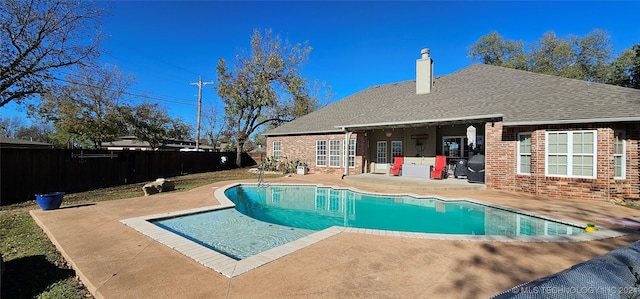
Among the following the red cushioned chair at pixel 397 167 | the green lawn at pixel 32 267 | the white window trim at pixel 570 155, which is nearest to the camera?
the green lawn at pixel 32 267

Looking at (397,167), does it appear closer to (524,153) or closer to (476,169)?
(476,169)

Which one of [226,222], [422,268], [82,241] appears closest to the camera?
[422,268]

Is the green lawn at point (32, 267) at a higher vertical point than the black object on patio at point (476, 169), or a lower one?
Answer: lower

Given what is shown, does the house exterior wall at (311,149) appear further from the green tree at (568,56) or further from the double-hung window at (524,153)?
the green tree at (568,56)

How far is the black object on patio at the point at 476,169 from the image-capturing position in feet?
38.3

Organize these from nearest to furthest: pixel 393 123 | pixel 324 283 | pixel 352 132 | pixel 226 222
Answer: pixel 324 283
pixel 226 222
pixel 393 123
pixel 352 132

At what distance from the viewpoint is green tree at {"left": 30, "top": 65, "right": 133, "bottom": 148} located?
72.9ft

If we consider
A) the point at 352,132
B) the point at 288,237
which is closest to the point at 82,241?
the point at 288,237

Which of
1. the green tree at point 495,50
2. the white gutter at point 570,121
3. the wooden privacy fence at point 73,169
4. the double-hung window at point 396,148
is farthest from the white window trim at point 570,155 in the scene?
the green tree at point 495,50

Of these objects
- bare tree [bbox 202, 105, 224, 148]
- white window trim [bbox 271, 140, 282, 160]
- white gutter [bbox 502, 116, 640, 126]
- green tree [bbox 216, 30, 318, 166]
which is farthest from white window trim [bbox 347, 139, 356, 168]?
bare tree [bbox 202, 105, 224, 148]

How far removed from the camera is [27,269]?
3.94m

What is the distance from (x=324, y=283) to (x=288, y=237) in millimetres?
2380

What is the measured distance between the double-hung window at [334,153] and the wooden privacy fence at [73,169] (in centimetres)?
1041

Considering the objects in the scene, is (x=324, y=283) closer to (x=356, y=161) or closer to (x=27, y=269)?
(x=27, y=269)
